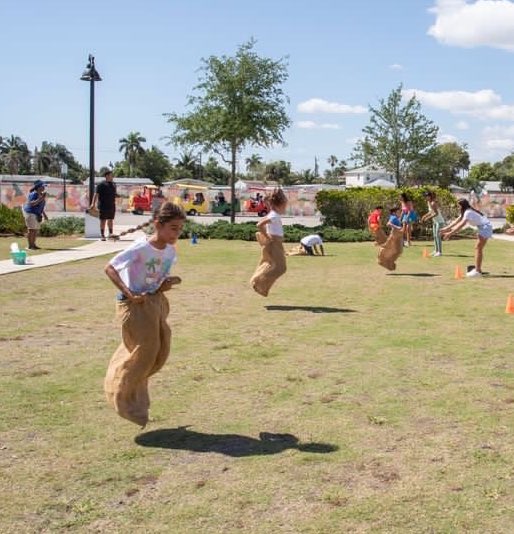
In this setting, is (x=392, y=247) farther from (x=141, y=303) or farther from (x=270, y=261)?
(x=141, y=303)

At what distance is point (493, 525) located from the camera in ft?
12.9

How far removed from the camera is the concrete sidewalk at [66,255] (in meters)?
16.4

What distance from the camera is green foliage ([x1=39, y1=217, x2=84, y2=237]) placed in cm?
2653

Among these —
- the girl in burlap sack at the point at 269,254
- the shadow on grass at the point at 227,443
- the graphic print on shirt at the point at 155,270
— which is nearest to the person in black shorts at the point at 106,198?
the girl in burlap sack at the point at 269,254

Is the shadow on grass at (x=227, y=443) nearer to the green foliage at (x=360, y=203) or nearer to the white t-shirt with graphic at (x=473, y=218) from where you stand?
the white t-shirt with graphic at (x=473, y=218)

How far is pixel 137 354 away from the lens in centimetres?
536

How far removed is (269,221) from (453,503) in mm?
7626

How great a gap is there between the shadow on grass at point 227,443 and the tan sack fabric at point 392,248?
11.2 m

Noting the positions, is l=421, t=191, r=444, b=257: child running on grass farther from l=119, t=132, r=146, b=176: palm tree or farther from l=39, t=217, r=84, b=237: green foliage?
l=119, t=132, r=146, b=176: palm tree

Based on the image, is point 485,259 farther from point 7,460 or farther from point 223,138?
point 7,460

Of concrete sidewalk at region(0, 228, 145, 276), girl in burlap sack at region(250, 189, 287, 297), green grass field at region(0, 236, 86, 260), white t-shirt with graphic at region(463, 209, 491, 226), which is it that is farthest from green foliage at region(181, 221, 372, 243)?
girl in burlap sack at region(250, 189, 287, 297)

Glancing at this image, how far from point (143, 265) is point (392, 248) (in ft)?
37.7

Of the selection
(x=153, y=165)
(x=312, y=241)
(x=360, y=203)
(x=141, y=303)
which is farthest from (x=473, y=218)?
(x=153, y=165)

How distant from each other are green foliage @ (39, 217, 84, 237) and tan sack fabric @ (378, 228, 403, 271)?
14.1 metres
